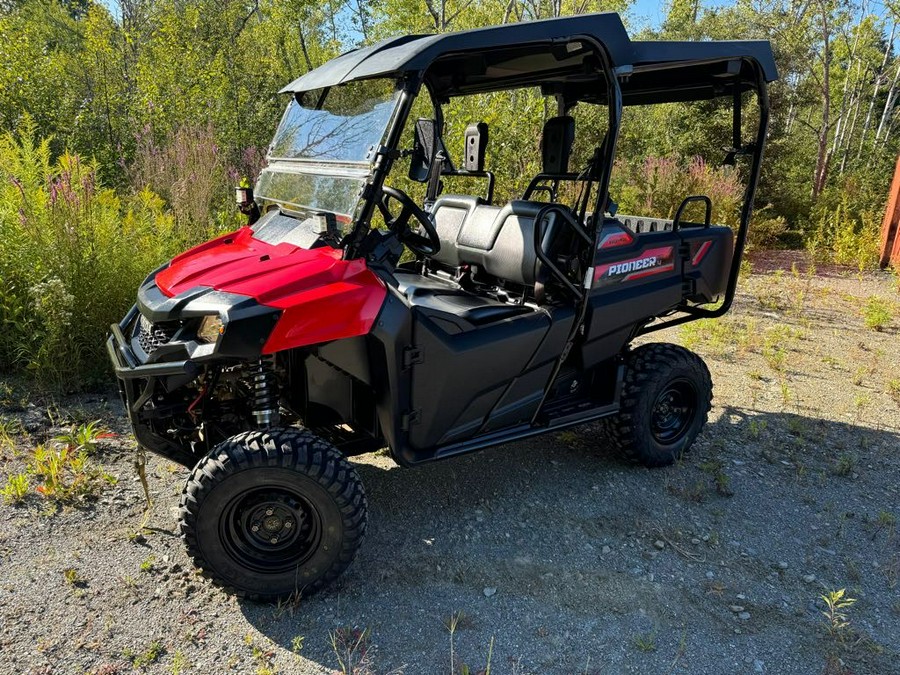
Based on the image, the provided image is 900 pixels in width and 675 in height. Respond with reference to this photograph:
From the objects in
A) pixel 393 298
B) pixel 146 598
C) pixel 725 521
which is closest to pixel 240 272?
pixel 393 298

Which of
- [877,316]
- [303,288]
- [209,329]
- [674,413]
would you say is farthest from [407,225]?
[877,316]

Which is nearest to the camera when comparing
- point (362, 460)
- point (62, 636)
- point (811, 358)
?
point (62, 636)

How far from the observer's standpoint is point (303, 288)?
2.58 m

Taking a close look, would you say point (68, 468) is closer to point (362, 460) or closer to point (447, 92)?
point (362, 460)

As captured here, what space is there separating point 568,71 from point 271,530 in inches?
108

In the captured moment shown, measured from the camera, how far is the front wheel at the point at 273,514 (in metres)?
2.56

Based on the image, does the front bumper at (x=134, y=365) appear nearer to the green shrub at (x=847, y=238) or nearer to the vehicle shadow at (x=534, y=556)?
the vehicle shadow at (x=534, y=556)

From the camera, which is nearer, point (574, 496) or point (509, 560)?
point (509, 560)

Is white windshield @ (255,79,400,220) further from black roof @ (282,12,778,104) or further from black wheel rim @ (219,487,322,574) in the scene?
black wheel rim @ (219,487,322,574)

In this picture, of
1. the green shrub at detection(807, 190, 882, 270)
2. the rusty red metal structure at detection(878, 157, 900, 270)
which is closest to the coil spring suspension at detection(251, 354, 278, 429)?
the green shrub at detection(807, 190, 882, 270)

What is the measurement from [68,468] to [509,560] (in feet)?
7.87

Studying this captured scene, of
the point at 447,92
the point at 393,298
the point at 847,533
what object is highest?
the point at 447,92

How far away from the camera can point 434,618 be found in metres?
2.68

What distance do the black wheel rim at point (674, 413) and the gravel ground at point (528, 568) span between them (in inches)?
7.5
